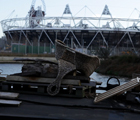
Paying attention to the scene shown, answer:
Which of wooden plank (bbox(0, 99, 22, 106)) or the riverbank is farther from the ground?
wooden plank (bbox(0, 99, 22, 106))

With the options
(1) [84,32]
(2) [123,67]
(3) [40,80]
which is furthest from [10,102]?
(1) [84,32]

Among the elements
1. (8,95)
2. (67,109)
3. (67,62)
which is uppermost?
(67,62)

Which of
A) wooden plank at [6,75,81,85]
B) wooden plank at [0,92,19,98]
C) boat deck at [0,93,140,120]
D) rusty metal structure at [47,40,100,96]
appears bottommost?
boat deck at [0,93,140,120]

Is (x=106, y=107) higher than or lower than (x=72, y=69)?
lower

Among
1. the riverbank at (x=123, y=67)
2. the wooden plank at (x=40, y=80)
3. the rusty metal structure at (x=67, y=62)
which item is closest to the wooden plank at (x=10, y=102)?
the rusty metal structure at (x=67, y=62)

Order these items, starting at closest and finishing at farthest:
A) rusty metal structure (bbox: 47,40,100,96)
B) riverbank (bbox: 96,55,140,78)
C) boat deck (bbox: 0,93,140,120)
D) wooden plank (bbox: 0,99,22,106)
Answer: boat deck (bbox: 0,93,140,120) < wooden plank (bbox: 0,99,22,106) < rusty metal structure (bbox: 47,40,100,96) < riverbank (bbox: 96,55,140,78)

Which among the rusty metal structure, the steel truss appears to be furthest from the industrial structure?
the rusty metal structure

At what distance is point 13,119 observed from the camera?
14.8ft

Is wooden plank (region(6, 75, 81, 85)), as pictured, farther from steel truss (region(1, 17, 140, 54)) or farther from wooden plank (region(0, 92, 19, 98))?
steel truss (region(1, 17, 140, 54))

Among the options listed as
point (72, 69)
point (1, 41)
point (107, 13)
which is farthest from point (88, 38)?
point (72, 69)

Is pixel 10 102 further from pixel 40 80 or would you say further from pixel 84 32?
pixel 84 32

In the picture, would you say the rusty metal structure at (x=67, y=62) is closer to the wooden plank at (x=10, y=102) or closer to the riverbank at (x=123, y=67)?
the wooden plank at (x=10, y=102)

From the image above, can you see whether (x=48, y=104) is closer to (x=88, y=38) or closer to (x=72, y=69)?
(x=72, y=69)

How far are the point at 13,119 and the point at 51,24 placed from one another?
7091 cm
